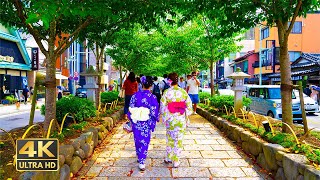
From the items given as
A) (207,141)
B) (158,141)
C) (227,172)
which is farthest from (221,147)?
(227,172)

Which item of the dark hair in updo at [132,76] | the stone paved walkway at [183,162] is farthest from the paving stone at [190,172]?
the dark hair in updo at [132,76]

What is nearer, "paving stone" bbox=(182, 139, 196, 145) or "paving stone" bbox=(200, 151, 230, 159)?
"paving stone" bbox=(200, 151, 230, 159)

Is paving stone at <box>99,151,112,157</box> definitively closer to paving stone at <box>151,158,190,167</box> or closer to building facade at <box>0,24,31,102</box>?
paving stone at <box>151,158,190,167</box>

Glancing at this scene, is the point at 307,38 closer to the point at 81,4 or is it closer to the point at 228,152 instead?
the point at 228,152

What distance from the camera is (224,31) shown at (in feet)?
27.1

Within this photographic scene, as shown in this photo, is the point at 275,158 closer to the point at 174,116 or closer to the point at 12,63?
the point at 174,116

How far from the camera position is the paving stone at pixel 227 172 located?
553 cm

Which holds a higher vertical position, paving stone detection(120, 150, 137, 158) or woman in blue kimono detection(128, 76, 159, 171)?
woman in blue kimono detection(128, 76, 159, 171)

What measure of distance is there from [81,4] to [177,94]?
2.60m

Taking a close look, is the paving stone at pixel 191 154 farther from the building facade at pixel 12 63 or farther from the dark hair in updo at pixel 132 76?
the building facade at pixel 12 63

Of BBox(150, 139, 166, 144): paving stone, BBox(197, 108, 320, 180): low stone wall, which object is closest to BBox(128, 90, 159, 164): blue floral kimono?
BBox(197, 108, 320, 180): low stone wall

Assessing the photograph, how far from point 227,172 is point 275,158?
926 millimetres

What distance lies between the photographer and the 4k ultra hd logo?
2891 mm

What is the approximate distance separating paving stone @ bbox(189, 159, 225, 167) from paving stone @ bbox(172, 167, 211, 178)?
0.88ft
